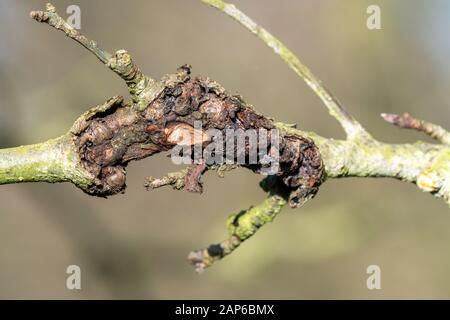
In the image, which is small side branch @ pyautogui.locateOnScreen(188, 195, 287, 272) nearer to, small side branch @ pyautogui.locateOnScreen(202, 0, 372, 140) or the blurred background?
small side branch @ pyautogui.locateOnScreen(202, 0, 372, 140)

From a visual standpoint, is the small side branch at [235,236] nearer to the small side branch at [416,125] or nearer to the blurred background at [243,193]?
the small side branch at [416,125]

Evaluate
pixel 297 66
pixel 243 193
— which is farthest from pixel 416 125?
pixel 243 193

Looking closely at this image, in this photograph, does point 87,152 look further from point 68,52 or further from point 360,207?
point 68,52

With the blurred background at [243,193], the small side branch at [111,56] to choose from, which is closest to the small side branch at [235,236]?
the small side branch at [111,56]

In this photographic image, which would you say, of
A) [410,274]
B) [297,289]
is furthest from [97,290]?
[410,274]

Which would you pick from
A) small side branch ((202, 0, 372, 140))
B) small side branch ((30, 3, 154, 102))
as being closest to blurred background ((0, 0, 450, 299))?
small side branch ((202, 0, 372, 140))
